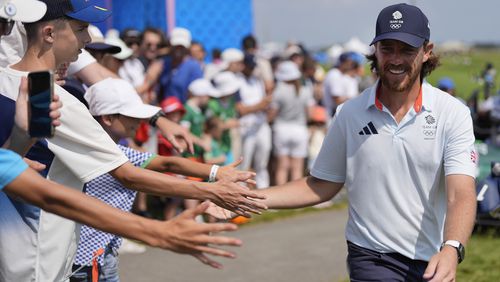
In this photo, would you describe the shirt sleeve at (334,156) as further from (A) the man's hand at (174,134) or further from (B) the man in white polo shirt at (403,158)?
(A) the man's hand at (174,134)

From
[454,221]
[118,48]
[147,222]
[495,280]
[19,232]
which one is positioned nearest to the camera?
[147,222]

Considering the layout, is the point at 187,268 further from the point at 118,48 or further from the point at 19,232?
the point at 19,232

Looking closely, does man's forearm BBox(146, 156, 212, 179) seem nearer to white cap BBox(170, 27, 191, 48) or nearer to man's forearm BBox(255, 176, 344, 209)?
man's forearm BBox(255, 176, 344, 209)

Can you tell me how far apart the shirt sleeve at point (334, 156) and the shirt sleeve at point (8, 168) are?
7.07ft

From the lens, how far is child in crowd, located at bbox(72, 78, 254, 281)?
443cm

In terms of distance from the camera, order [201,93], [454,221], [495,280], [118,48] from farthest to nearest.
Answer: [201,93] < [495,280] < [118,48] < [454,221]

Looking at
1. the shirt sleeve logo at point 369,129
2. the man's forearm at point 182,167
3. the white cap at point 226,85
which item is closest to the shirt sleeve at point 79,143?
the man's forearm at point 182,167

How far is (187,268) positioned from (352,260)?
3830 millimetres

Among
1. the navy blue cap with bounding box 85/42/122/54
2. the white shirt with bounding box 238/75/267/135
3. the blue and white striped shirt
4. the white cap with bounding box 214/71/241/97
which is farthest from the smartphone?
A: the white shirt with bounding box 238/75/267/135

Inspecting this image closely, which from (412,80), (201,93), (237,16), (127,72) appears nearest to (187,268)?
(201,93)

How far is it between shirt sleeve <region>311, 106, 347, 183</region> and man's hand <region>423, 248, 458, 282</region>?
985mm

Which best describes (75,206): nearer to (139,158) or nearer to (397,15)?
(139,158)

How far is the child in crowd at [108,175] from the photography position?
443cm

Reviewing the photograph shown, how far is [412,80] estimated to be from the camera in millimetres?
4348
